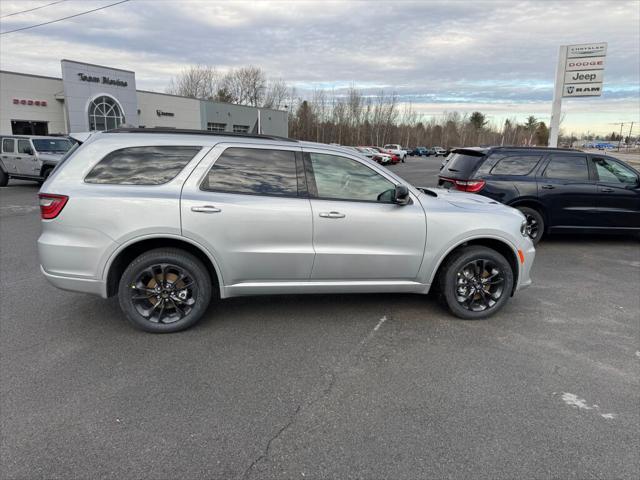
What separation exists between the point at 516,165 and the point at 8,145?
17015mm

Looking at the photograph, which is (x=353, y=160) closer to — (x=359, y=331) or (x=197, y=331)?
(x=359, y=331)

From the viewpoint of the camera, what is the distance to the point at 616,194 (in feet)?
26.1

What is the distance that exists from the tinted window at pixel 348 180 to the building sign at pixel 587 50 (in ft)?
55.6

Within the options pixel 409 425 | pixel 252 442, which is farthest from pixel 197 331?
pixel 409 425

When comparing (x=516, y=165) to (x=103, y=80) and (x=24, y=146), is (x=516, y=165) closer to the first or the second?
(x=24, y=146)

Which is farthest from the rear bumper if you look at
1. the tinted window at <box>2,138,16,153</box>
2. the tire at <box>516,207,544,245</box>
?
the tinted window at <box>2,138,16,153</box>

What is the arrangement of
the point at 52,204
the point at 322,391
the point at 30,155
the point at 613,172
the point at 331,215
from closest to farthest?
the point at 322,391 < the point at 52,204 < the point at 331,215 < the point at 613,172 < the point at 30,155

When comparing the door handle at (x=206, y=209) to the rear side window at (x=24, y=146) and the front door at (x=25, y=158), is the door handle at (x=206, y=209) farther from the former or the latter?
the rear side window at (x=24, y=146)

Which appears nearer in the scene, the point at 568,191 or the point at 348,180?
the point at 348,180

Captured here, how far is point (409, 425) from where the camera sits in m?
2.86

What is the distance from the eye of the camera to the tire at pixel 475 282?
448cm

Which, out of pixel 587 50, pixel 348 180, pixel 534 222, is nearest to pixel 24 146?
pixel 348 180

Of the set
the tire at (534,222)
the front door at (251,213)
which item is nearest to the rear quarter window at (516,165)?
the tire at (534,222)

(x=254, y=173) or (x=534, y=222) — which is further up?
(x=254, y=173)
